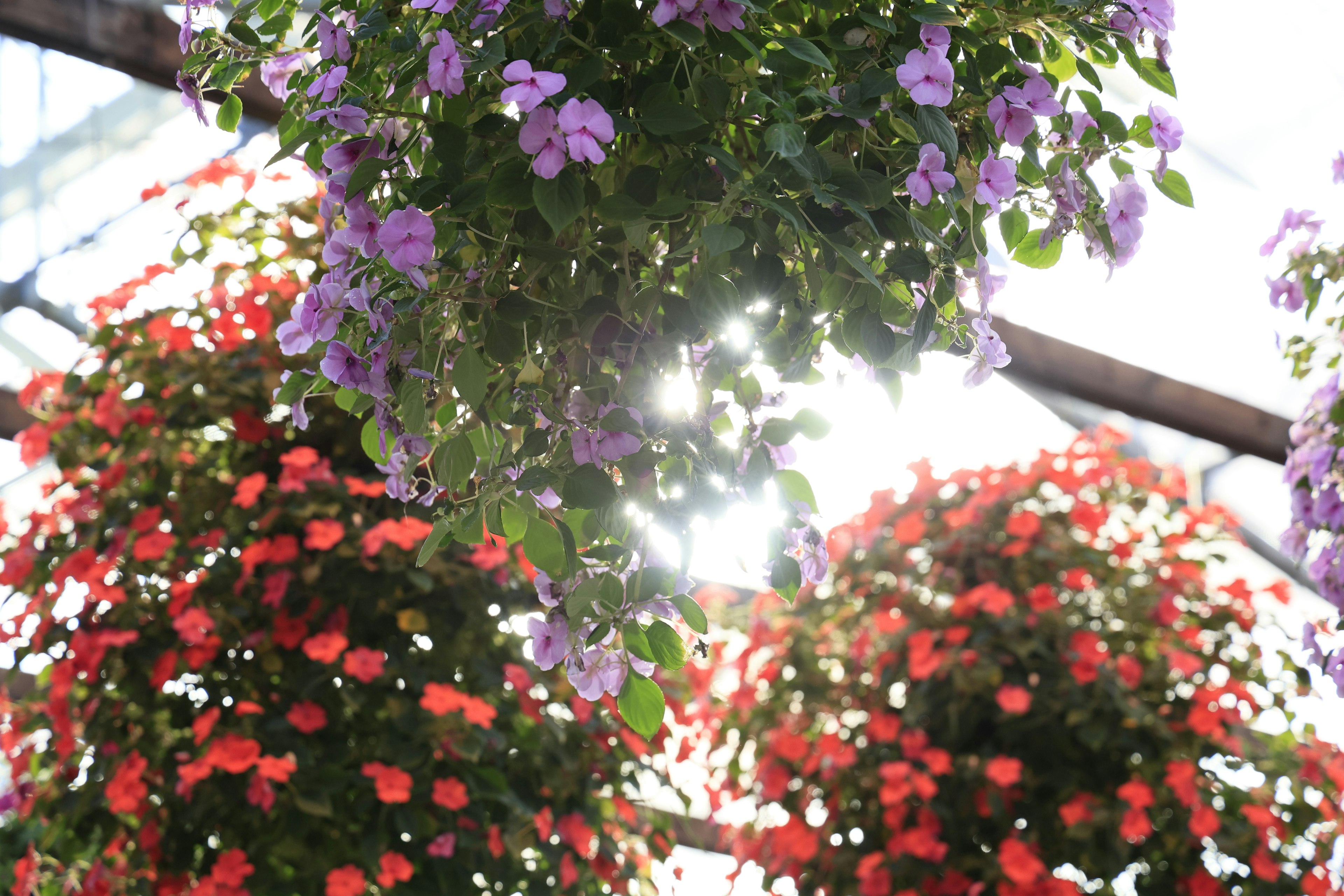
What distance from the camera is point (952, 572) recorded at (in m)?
2.09

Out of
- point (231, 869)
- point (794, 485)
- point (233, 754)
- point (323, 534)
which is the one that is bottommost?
point (231, 869)

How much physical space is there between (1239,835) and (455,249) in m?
1.71

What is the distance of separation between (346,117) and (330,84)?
0.8 inches

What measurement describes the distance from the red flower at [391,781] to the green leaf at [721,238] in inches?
39.7

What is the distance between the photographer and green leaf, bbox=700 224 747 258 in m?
0.58

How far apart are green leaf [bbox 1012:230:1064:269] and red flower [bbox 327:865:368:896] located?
1.08m

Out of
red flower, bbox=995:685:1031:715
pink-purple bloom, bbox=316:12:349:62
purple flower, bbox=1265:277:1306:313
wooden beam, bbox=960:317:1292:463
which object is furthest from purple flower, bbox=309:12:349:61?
wooden beam, bbox=960:317:1292:463

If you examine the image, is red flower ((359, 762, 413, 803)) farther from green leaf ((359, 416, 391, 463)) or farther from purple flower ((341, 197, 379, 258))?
purple flower ((341, 197, 379, 258))

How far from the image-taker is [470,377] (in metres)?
0.68

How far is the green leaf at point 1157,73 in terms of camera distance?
2.44 feet

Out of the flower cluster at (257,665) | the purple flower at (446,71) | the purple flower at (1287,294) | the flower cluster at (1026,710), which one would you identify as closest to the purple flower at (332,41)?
the purple flower at (446,71)

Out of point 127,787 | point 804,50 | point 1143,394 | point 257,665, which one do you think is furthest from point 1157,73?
point 1143,394

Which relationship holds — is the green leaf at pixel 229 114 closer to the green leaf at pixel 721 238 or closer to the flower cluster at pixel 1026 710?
the green leaf at pixel 721 238

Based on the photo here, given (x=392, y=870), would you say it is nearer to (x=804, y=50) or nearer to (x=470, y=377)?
(x=470, y=377)
